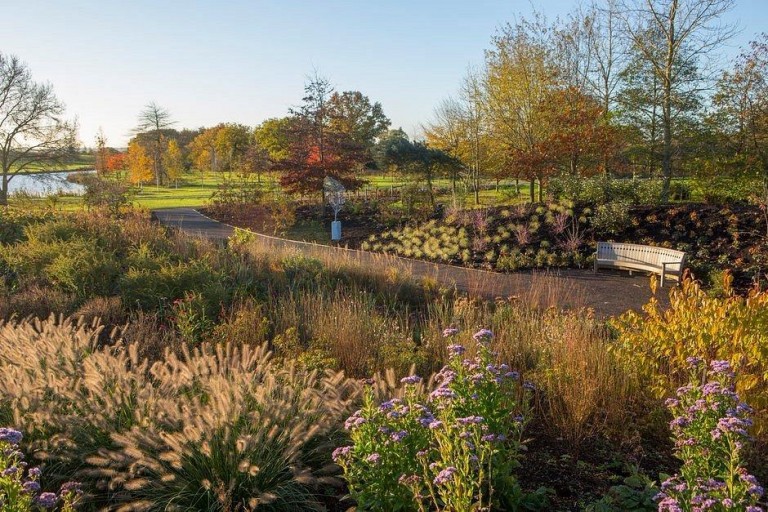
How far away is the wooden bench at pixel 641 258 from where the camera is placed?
39.3 ft

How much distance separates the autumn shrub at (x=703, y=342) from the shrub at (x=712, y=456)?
1219mm

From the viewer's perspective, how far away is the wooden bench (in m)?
12.0

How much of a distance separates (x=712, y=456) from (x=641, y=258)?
10.9 m

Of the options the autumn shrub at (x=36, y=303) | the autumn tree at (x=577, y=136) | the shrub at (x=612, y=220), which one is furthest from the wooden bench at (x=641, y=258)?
the autumn shrub at (x=36, y=303)

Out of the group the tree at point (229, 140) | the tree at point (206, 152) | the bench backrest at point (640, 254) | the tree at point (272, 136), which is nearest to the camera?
the bench backrest at point (640, 254)

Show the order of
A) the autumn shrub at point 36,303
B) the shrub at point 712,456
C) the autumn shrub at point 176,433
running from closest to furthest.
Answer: the shrub at point 712,456 → the autumn shrub at point 176,433 → the autumn shrub at point 36,303

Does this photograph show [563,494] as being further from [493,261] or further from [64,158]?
[64,158]

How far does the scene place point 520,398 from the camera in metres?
4.93

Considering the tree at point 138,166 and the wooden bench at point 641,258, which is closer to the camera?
the wooden bench at point 641,258

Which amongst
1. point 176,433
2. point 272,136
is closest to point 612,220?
point 176,433

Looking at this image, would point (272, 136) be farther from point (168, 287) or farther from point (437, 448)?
point (437, 448)

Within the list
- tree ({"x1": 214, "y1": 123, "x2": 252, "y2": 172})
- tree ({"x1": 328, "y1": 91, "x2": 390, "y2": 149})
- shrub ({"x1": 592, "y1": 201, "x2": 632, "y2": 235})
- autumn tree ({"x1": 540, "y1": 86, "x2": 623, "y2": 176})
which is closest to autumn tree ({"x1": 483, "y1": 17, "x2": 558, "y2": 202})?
autumn tree ({"x1": 540, "y1": 86, "x2": 623, "y2": 176})

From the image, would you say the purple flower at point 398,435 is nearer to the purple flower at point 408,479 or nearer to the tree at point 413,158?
the purple flower at point 408,479

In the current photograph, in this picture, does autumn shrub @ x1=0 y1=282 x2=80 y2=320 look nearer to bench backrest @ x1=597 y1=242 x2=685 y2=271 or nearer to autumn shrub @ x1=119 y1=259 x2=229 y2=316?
autumn shrub @ x1=119 y1=259 x2=229 y2=316
